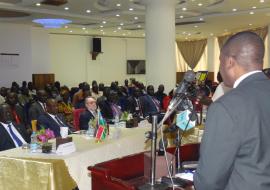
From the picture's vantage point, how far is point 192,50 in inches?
872

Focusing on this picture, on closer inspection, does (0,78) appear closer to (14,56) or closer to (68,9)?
(14,56)

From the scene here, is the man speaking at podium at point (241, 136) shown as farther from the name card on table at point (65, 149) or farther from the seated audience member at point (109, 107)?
the seated audience member at point (109, 107)

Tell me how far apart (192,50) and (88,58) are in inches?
258

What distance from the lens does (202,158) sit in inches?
57.0

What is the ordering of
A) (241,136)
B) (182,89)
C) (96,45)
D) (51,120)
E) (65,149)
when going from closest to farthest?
(241,136), (182,89), (65,149), (51,120), (96,45)

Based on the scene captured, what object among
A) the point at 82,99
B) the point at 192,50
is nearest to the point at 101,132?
the point at 82,99

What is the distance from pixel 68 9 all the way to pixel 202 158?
10781mm

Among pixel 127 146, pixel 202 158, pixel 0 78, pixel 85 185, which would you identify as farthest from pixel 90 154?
pixel 0 78

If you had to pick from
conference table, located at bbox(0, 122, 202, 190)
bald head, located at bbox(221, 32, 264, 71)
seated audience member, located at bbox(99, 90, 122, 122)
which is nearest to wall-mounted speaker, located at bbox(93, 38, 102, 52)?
seated audience member, located at bbox(99, 90, 122, 122)

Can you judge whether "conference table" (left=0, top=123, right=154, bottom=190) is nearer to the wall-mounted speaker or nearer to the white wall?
the white wall

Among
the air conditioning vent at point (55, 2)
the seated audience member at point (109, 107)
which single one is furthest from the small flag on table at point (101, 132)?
the air conditioning vent at point (55, 2)

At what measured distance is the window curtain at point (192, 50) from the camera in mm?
21516

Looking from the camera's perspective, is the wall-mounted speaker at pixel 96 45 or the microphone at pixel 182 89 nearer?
the microphone at pixel 182 89

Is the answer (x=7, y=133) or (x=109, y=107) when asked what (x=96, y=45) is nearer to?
(x=109, y=107)
